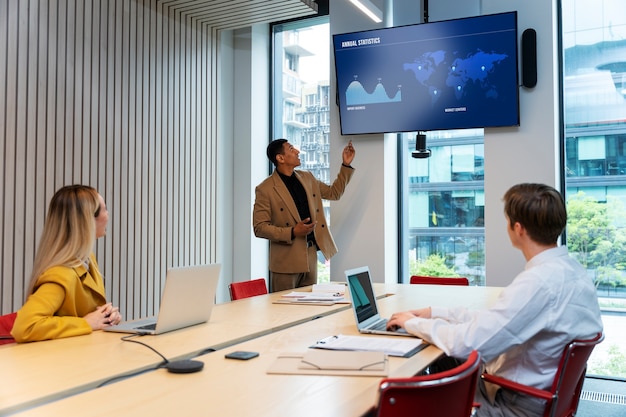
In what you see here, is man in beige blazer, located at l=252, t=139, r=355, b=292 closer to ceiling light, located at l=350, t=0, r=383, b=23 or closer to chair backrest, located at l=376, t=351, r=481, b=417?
ceiling light, located at l=350, t=0, r=383, b=23

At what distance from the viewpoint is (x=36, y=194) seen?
4578 mm

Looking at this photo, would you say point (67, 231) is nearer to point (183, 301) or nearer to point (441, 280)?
point (183, 301)

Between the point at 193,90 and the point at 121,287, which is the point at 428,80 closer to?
the point at 193,90

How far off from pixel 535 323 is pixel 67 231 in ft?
6.59

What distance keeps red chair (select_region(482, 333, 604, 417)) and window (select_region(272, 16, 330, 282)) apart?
14.2 ft

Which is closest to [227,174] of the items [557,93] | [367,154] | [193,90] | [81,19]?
[193,90]

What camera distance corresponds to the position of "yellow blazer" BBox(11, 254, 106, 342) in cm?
249

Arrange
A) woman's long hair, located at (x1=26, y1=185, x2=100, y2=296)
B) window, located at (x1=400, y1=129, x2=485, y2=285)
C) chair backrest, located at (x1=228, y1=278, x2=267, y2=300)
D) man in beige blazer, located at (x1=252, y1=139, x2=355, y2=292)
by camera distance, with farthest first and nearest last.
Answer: window, located at (x1=400, y1=129, x2=485, y2=285) < man in beige blazer, located at (x1=252, y1=139, x2=355, y2=292) < chair backrest, located at (x1=228, y1=278, x2=267, y2=300) < woman's long hair, located at (x1=26, y1=185, x2=100, y2=296)

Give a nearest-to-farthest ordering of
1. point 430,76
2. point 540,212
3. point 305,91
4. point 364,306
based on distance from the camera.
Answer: point 540,212, point 364,306, point 430,76, point 305,91

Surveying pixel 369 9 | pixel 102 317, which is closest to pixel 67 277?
pixel 102 317

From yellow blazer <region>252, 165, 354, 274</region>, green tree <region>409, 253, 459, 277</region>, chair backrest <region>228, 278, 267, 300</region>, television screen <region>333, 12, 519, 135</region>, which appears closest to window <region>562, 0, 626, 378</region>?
television screen <region>333, 12, 519, 135</region>

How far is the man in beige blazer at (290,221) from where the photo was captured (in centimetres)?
504

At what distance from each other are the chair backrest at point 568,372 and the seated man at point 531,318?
0.18ft

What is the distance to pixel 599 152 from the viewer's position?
5.34 metres
